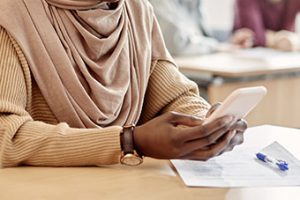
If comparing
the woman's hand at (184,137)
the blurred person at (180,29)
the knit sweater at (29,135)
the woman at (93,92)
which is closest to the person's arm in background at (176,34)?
the blurred person at (180,29)

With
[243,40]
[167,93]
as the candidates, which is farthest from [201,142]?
[243,40]

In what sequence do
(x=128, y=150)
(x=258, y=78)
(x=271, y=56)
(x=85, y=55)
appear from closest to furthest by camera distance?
(x=128, y=150) < (x=85, y=55) < (x=258, y=78) < (x=271, y=56)

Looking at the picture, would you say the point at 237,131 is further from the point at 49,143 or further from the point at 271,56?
the point at 271,56

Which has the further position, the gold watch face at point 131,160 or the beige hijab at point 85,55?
the beige hijab at point 85,55

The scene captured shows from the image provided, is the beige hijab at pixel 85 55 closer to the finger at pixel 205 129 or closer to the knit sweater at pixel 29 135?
the knit sweater at pixel 29 135

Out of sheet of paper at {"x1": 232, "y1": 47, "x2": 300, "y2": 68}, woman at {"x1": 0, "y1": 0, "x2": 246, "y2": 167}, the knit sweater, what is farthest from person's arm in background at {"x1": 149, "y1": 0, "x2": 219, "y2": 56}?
the knit sweater

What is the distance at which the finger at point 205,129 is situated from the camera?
3.58 feet

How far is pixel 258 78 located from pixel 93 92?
158 centimetres

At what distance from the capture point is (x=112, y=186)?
1.06 meters

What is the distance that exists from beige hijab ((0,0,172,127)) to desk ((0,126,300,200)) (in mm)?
223

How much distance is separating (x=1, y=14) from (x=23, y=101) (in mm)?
196

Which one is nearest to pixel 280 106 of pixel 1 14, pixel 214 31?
pixel 214 31

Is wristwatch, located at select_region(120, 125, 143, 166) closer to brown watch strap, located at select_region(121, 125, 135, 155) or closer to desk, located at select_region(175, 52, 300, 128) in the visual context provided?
brown watch strap, located at select_region(121, 125, 135, 155)

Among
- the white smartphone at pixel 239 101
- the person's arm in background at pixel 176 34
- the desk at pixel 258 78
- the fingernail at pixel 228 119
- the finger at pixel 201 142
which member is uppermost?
the white smartphone at pixel 239 101
